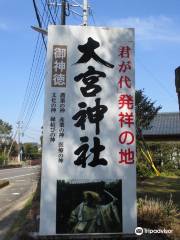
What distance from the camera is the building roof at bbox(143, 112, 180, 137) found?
29.4m

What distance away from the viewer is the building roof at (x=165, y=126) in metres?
29.4

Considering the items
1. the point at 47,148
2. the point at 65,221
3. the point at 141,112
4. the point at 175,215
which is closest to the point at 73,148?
the point at 47,148

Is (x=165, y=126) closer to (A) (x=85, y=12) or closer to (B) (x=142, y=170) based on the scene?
(B) (x=142, y=170)

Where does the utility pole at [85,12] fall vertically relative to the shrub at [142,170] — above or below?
above

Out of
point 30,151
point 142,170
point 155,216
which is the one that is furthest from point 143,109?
point 30,151

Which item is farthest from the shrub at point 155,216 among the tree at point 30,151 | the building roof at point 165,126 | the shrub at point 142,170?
the tree at point 30,151

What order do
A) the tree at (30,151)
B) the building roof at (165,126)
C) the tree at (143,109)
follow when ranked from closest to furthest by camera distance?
the tree at (143,109) < the building roof at (165,126) < the tree at (30,151)

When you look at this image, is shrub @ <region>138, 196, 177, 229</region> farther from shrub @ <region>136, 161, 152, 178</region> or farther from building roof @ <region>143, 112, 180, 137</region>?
building roof @ <region>143, 112, 180, 137</region>

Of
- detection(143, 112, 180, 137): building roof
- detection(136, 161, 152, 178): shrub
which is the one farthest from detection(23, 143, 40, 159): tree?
detection(136, 161, 152, 178): shrub

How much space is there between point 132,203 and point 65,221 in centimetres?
112

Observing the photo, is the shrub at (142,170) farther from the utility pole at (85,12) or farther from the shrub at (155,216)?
the shrub at (155,216)

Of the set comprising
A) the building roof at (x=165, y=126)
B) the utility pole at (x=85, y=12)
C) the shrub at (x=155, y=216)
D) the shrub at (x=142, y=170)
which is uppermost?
the utility pole at (x=85, y=12)

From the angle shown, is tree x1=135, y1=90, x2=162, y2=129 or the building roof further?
the building roof

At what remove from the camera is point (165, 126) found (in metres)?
30.5
